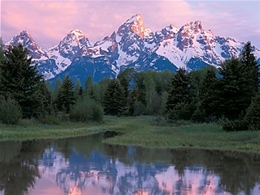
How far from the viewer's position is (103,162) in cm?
2175

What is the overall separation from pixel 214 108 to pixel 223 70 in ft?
14.2

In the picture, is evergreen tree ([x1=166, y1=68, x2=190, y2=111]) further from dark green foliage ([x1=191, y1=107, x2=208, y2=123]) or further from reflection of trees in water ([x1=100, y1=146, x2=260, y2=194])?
reflection of trees in water ([x1=100, y1=146, x2=260, y2=194])

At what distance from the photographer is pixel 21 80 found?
45438mm

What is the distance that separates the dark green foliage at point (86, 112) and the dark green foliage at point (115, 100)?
1845cm

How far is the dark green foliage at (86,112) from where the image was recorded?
54.2 meters

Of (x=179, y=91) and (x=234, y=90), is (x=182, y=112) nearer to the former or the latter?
(x=179, y=91)

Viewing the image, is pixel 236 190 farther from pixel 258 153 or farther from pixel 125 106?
pixel 125 106

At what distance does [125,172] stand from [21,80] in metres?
29.8

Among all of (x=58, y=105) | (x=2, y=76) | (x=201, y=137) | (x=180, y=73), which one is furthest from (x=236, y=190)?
(x=58, y=105)

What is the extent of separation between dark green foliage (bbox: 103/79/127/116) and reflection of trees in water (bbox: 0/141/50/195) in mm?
46558

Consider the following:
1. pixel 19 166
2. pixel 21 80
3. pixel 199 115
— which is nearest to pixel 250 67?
pixel 199 115

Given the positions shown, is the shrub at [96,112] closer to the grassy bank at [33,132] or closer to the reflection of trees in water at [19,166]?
the grassy bank at [33,132]

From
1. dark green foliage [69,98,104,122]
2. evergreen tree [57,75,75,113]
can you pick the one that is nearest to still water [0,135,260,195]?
dark green foliage [69,98,104,122]

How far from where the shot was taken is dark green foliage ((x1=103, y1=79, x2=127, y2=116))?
77.2 meters
